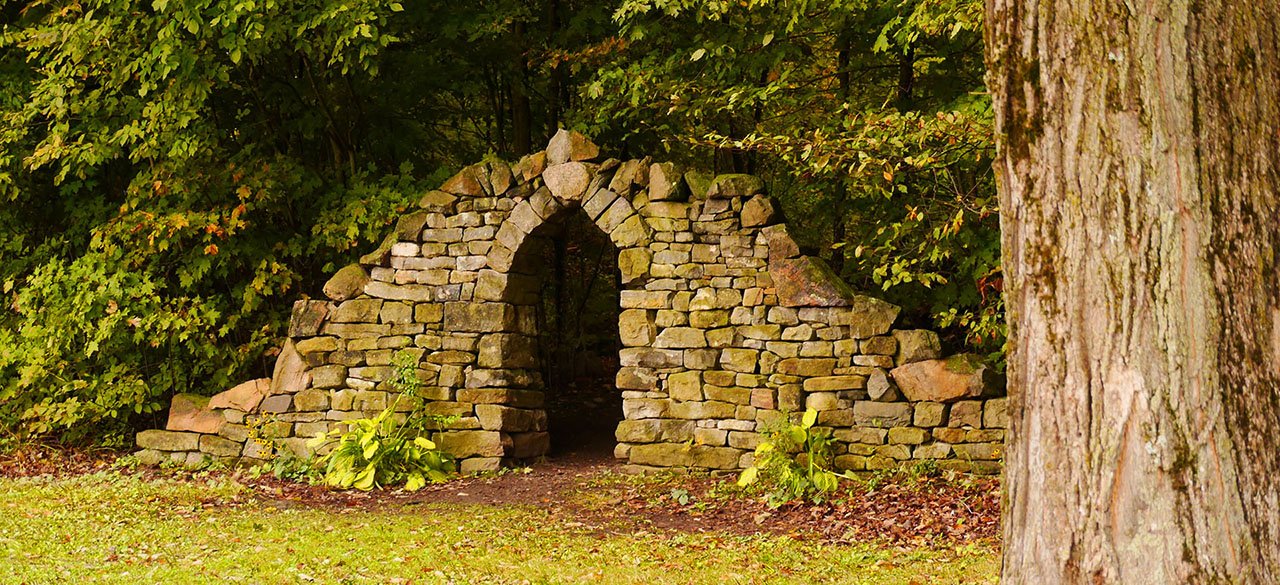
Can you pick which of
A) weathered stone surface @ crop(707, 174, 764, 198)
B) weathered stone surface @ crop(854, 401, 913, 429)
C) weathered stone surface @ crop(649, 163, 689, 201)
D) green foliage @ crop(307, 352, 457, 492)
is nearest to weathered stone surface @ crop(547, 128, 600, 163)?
weathered stone surface @ crop(649, 163, 689, 201)

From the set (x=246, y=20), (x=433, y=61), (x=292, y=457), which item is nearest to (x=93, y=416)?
Result: (x=292, y=457)

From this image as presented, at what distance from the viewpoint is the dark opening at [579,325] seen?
11508 mm

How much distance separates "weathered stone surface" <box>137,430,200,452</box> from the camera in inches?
341

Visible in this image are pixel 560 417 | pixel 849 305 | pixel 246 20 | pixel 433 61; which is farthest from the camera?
pixel 560 417

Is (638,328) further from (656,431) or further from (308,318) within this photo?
(308,318)

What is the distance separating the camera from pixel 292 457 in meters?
8.33

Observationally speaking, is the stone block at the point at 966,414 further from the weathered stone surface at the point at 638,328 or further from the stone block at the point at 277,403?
the stone block at the point at 277,403

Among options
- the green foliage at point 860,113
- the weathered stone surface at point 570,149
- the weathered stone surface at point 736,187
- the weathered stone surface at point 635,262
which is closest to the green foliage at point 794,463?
the green foliage at point 860,113

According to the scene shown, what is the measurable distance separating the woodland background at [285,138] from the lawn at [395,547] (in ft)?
6.25

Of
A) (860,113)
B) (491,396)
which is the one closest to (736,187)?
(860,113)

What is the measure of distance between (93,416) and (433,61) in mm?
4119

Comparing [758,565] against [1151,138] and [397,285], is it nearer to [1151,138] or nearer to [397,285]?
[1151,138]

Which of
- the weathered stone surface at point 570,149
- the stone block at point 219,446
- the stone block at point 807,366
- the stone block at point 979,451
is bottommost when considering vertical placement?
the stone block at point 219,446

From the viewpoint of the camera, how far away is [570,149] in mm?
8086
